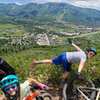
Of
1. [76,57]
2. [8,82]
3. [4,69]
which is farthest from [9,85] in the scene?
[76,57]

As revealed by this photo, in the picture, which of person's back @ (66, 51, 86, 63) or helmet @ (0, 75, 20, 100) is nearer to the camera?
helmet @ (0, 75, 20, 100)

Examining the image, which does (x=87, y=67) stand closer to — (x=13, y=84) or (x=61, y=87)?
(x=61, y=87)

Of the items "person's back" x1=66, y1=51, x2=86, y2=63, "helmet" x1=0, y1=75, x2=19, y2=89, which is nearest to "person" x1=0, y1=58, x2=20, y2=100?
"helmet" x1=0, y1=75, x2=19, y2=89

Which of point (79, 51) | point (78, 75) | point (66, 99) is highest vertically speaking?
point (79, 51)

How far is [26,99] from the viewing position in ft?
23.2

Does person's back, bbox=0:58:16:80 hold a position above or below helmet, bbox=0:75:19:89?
above

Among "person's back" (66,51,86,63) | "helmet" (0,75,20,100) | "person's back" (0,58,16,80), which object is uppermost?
"person's back" (0,58,16,80)

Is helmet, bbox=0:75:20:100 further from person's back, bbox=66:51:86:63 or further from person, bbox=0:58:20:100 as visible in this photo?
person's back, bbox=66:51:86:63

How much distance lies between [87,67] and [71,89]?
3010 millimetres

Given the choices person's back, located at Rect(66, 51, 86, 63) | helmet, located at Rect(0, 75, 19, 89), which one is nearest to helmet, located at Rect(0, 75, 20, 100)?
helmet, located at Rect(0, 75, 19, 89)

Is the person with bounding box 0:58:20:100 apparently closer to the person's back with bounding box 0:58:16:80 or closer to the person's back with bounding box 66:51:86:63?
the person's back with bounding box 0:58:16:80

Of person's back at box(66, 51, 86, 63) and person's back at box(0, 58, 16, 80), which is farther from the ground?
person's back at box(0, 58, 16, 80)

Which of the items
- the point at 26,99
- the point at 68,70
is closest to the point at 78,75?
the point at 68,70

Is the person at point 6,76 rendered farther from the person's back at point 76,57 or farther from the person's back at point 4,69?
the person's back at point 76,57
